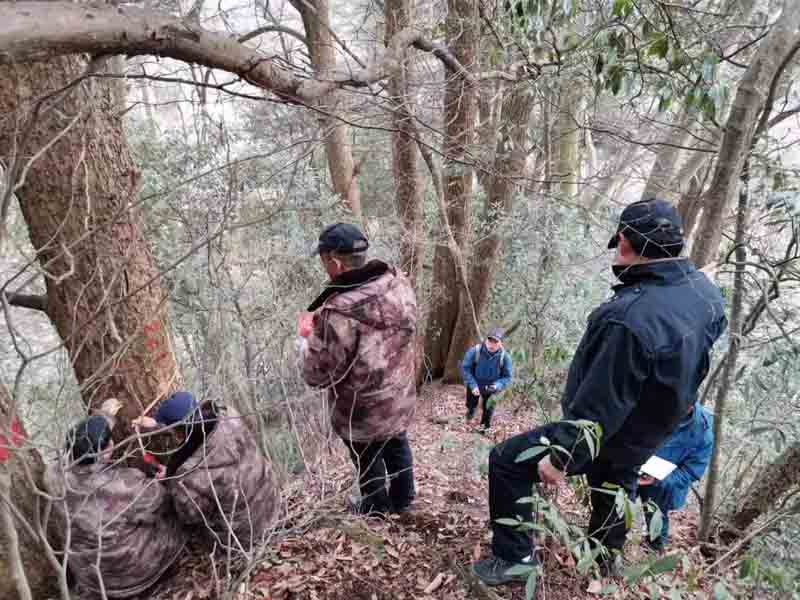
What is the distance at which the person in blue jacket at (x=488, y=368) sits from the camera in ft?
18.0

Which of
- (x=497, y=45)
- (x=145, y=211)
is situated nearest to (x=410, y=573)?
(x=145, y=211)

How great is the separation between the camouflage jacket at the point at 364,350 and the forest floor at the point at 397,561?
46 centimetres

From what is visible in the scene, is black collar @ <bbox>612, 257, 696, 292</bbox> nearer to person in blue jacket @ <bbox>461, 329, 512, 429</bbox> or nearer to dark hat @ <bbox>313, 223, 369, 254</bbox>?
dark hat @ <bbox>313, 223, 369, 254</bbox>

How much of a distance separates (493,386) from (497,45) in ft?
12.0

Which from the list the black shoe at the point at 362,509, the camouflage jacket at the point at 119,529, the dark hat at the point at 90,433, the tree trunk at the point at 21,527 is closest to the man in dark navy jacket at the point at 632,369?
the black shoe at the point at 362,509

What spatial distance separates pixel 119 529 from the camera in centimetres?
256

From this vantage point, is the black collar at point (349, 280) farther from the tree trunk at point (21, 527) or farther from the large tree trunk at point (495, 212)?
the large tree trunk at point (495, 212)

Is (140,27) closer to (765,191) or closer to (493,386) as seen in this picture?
(765,191)

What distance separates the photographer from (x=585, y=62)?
410 cm

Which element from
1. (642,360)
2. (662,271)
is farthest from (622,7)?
(642,360)

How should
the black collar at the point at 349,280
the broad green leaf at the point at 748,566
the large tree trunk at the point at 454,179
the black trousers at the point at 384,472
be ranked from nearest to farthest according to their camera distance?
the broad green leaf at the point at 748,566
the black collar at the point at 349,280
the black trousers at the point at 384,472
the large tree trunk at the point at 454,179

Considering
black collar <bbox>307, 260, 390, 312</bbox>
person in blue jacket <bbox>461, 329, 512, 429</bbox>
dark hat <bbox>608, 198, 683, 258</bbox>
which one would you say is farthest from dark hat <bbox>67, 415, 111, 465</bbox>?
person in blue jacket <bbox>461, 329, 512, 429</bbox>

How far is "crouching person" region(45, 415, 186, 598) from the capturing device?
2426mm

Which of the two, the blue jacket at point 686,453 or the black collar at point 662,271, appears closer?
the black collar at point 662,271
